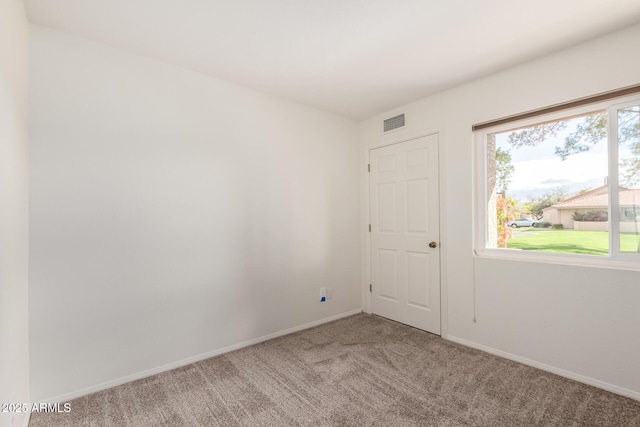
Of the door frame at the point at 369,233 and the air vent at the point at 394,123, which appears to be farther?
the air vent at the point at 394,123

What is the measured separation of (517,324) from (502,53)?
86.5 inches

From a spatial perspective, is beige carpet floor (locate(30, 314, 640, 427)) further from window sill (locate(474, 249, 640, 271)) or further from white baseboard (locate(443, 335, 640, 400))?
window sill (locate(474, 249, 640, 271))

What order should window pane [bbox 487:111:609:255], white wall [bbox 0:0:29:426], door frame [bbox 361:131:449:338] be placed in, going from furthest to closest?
door frame [bbox 361:131:449:338], window pane [bbox 487:111:609:255], white wall [bbox 0:0:29:426]

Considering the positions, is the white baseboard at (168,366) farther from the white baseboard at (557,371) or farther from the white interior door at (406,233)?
the white baseboard at (557,371)

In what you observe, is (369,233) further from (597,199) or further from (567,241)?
(597,199)

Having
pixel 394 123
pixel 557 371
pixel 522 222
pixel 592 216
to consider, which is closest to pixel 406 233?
pixel 522 222

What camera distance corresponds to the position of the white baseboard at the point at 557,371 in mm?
2018

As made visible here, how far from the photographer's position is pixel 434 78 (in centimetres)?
274

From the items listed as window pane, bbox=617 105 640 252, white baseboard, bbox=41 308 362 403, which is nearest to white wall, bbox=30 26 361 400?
white baseboard, bbox=41 308 362 403

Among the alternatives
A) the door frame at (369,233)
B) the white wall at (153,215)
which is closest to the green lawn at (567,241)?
the door frame at (369,233)

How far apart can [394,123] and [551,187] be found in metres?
1.67

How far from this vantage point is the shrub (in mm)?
2184

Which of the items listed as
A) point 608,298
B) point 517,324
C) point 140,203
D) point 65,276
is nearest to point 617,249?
point 608,298

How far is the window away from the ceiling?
0.59m
